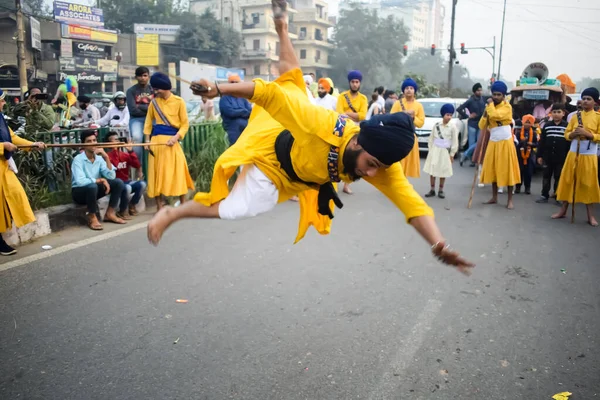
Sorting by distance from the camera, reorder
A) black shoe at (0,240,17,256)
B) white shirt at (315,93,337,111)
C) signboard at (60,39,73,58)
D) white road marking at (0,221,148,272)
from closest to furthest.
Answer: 1. white road marking at (0,221,148,272)
2. black shoe at (0,240,17,256)
3. white shirt at (315,93,337,111)
4. signboard at (60,39,73,58)

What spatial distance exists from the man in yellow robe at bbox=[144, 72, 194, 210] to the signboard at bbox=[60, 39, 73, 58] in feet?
105

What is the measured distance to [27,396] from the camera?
2.81m

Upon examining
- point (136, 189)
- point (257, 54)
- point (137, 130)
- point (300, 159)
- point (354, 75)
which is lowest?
point (136, 189)

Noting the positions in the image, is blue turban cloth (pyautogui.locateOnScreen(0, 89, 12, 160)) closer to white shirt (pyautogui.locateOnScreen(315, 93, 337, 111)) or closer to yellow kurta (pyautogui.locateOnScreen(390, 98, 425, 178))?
white shirt (pyautogui.locateOnScreen(315, 93, 337, 111))

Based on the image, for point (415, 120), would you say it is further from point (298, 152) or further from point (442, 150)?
point (298, 152)

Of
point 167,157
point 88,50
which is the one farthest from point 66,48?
point 167,157

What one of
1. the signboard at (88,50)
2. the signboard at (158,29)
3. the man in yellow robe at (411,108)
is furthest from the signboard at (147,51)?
the man in yellow robe at (411,108)

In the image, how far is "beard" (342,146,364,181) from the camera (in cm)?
278

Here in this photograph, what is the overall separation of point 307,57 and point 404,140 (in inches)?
2592

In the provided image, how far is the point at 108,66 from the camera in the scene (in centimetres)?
3756

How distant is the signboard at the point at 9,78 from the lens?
89.8 ft

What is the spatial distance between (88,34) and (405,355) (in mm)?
38569

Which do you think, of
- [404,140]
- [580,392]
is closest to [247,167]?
[404,140]

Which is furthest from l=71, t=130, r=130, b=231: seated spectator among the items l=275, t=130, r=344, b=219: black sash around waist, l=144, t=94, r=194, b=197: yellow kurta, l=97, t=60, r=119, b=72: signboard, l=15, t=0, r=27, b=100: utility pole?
l=97, t=60, r=119, b=72: signboard
